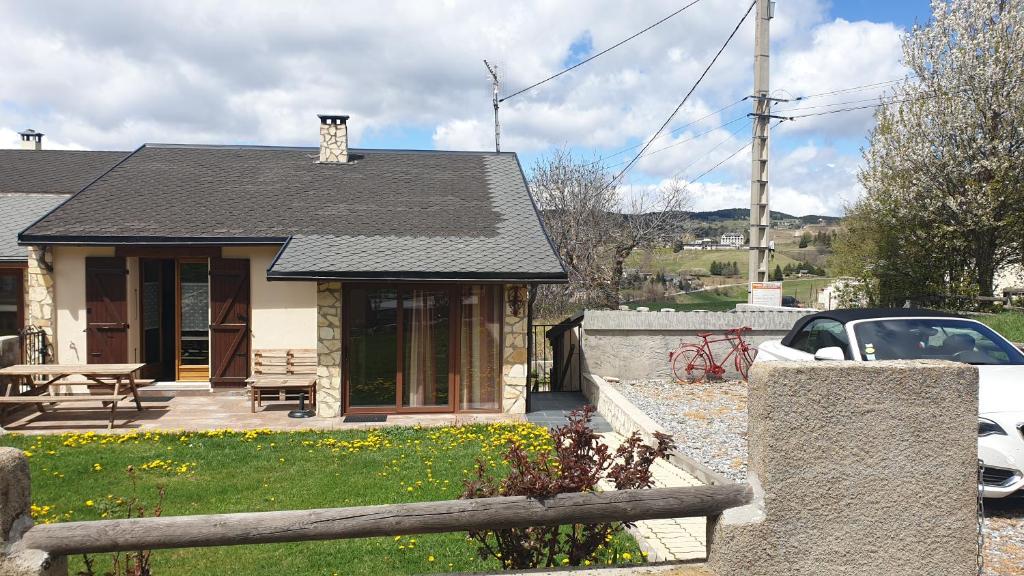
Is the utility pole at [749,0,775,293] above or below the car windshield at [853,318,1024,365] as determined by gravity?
A: above

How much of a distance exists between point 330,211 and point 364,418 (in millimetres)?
4371

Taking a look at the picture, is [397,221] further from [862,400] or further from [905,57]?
[905,57]

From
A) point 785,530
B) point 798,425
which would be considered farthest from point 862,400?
Result: point 785,530

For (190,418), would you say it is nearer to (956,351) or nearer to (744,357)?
(744,357)

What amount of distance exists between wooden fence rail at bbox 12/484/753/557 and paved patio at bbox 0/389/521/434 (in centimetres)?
684

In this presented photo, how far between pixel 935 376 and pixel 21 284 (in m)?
15.1

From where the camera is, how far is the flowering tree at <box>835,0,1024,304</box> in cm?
1828

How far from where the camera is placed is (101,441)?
9.29 metres

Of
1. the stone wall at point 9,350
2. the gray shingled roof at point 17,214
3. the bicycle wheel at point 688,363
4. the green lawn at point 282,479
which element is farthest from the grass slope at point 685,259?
the stone wall at point 9,350

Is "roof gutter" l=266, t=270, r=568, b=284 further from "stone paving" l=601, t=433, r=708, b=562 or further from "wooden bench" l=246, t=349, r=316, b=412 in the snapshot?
"stone paving" l=601, t=433, r=708, b=562

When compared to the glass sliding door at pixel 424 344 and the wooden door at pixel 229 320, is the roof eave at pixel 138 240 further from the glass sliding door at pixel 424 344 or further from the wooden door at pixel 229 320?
the glass sliding door at pixel 424 344

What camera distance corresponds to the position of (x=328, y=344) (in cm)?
1083

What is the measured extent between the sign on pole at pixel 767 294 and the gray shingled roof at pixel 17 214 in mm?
14952

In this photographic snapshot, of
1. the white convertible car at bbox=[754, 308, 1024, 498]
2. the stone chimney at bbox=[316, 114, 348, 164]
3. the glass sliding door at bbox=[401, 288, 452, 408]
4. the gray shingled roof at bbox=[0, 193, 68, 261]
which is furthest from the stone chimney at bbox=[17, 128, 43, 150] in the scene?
the white convertible car at bbox=[754, 308, 1024, 498]
